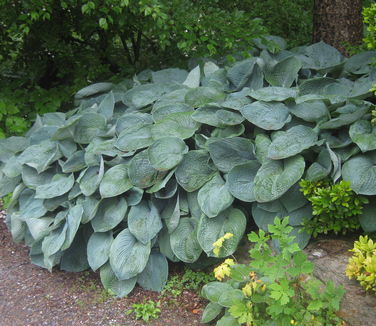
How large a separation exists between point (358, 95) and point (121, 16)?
2.28 meters

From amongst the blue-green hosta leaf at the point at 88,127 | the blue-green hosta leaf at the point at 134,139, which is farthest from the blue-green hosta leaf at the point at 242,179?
the blue-green hosta leaf at the point at 88,127

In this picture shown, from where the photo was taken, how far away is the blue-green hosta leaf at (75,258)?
373 cm

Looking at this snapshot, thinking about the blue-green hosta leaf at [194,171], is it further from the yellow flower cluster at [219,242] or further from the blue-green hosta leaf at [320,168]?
the blue-green hosta leaf at [320,168]

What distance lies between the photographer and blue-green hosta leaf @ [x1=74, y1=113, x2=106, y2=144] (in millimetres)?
3945

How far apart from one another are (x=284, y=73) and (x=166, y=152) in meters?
1.13

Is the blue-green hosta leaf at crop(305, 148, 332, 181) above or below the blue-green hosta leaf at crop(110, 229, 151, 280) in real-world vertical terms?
above

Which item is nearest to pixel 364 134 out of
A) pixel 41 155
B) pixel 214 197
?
pixel 214 197

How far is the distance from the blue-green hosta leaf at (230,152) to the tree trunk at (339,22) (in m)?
2.18

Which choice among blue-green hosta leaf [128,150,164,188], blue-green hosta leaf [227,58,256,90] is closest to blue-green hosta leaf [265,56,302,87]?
blue-green hosta leaf [227,58,256,90]

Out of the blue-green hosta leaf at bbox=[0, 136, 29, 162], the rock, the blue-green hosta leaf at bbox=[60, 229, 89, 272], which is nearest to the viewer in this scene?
the rock

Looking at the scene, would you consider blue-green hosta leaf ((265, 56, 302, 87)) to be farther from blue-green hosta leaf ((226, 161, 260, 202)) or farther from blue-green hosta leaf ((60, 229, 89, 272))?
blue-green hosta leaf ((60, 229, 89, 272))

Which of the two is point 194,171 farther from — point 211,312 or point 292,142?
point 211,312

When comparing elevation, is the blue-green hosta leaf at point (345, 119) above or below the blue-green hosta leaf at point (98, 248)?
above

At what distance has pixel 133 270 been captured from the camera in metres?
3.36
